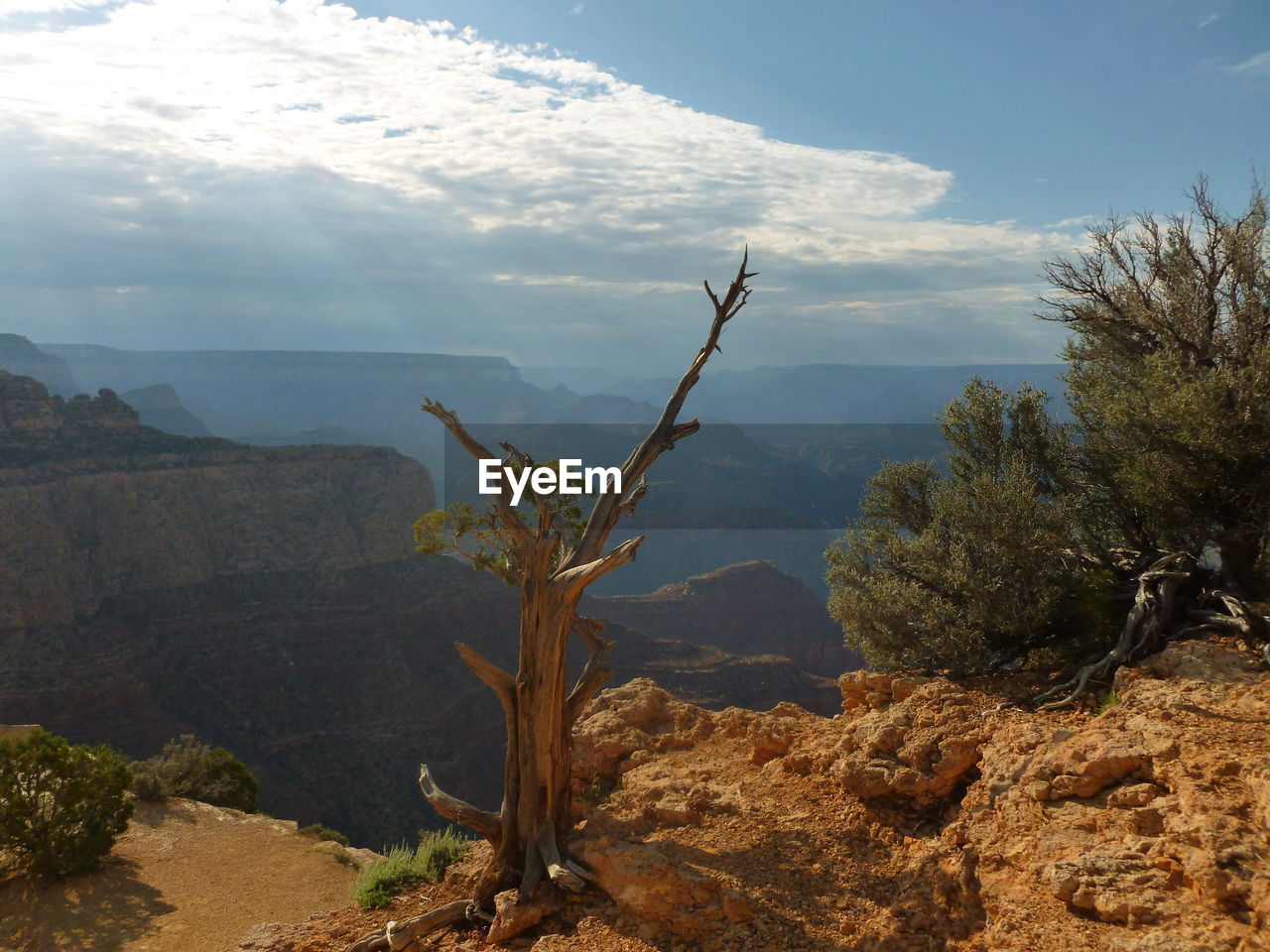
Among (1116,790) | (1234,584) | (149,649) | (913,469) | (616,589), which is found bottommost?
(616,589)

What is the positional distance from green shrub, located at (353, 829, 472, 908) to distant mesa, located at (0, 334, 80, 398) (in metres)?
175

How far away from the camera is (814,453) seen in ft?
460

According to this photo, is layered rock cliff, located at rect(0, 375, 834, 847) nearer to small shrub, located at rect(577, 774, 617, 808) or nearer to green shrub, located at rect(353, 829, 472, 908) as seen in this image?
green shrub, located at rect(353, 829, 472, 908)

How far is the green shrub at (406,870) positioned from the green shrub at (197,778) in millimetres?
10330

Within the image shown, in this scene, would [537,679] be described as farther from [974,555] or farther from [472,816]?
[974,555]

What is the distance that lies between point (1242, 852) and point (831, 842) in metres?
3.56

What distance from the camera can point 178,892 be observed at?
13297 mm

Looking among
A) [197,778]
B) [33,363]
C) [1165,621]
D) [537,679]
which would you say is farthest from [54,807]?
[33,363]

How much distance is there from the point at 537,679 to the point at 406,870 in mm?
4141

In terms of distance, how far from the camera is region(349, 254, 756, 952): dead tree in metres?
8.12

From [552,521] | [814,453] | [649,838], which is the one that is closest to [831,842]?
[649,838]

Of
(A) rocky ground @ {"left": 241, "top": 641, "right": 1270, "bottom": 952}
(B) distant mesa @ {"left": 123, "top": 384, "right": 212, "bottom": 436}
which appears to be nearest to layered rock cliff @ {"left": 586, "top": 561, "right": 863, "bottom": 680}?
(A) rocky ground @ {"left": 241, "top": 641, "right": 1270, "bottom": 952}

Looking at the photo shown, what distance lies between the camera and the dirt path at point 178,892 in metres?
11.5

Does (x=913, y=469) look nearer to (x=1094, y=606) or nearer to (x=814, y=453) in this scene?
(x=1094, y=606)
